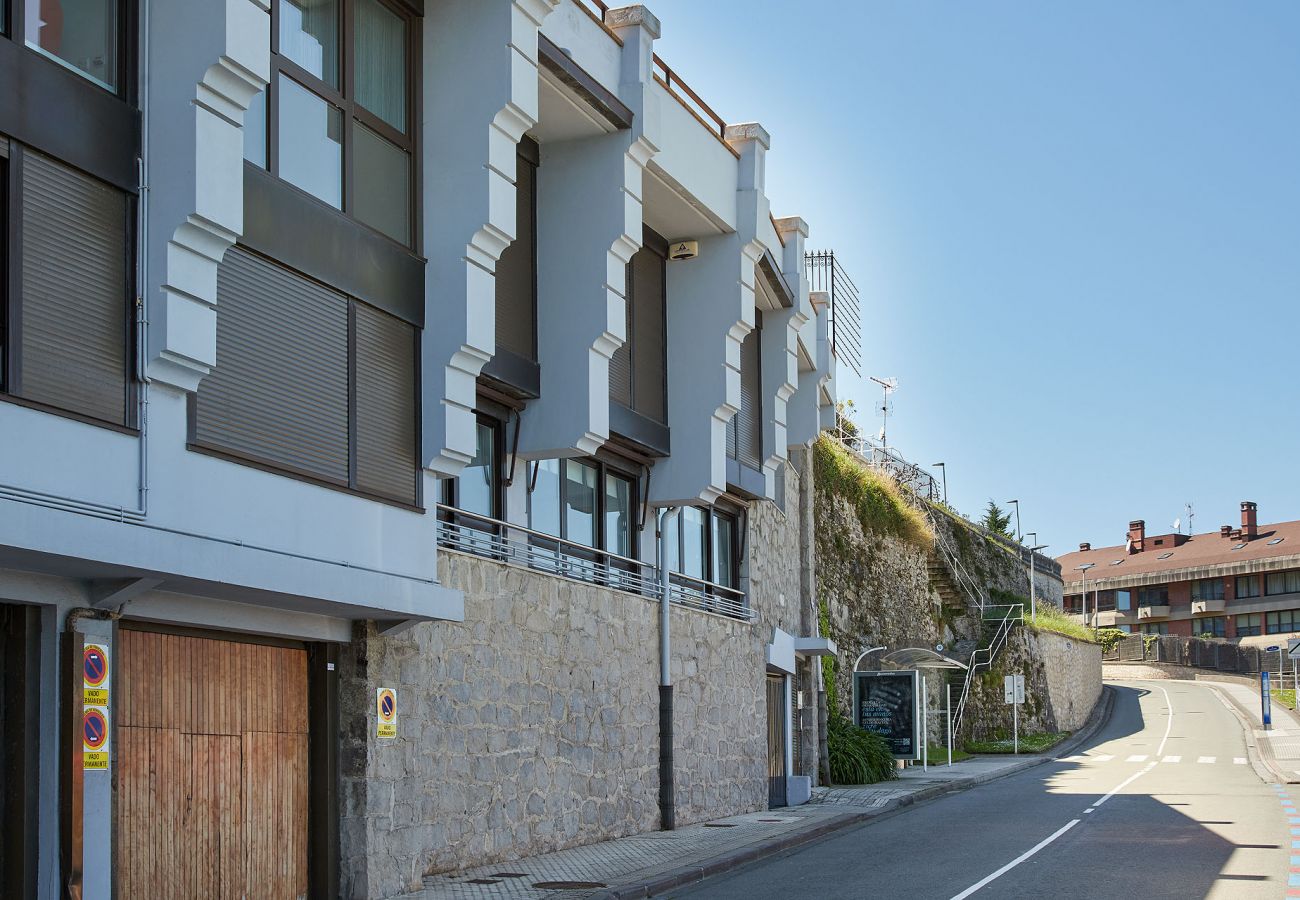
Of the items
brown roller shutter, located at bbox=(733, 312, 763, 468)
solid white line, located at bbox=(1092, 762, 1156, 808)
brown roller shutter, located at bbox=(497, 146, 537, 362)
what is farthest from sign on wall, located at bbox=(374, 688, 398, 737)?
solid white line, located at bbox=(1092, 762, 1156, 808)

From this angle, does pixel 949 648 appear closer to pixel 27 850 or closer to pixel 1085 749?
pixel 1085 749

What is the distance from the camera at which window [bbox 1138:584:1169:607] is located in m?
106

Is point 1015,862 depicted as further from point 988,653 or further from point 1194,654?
point 1194,654

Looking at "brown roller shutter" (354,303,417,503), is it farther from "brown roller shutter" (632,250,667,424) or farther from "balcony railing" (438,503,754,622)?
"brown roller shutter" (632,250,667,424)

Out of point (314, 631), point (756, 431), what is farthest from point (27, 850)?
point (756, 431)

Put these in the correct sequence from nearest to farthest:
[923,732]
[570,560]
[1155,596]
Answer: [570,560] < [923,732] < [1155,596]

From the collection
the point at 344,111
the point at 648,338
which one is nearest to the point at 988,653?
the point at 648,338

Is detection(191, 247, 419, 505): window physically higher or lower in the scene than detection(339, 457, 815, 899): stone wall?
higher

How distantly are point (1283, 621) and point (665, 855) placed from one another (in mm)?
89424

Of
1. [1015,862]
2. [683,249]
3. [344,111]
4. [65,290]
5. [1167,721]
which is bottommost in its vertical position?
[1167,721]

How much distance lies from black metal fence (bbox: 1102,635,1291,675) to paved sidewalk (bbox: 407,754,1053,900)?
65315 millimetres

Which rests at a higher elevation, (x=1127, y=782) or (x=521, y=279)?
(x=521, y=279)

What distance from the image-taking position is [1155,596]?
106938 millimetres

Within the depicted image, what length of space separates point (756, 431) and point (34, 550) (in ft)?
56.1
